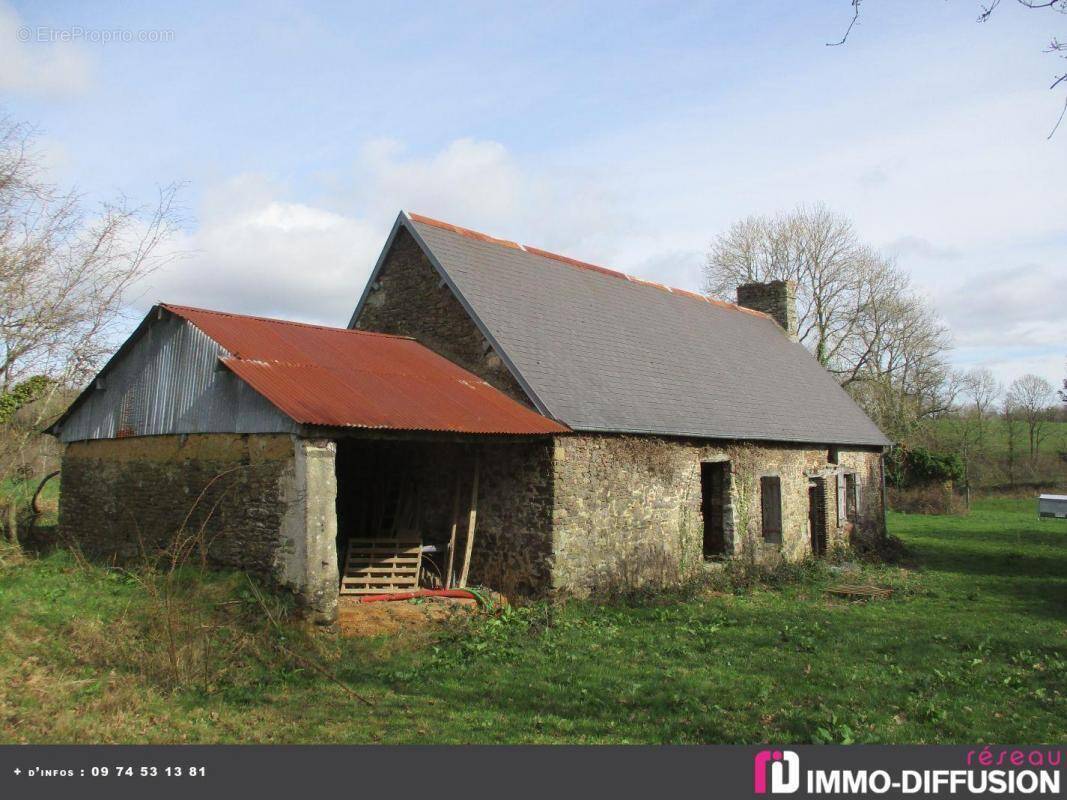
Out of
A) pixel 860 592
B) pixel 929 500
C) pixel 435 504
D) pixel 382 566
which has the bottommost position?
pixel 860 592

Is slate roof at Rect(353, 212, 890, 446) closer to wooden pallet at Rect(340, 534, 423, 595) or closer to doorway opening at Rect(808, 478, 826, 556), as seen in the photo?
doorway opening at Rect(808, 478, 826, 556)

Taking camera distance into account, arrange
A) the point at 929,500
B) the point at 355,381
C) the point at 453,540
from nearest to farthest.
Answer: the point at 355,381
the point at 453,540
the point at 929,500

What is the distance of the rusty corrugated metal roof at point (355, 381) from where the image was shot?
9195 millimetres

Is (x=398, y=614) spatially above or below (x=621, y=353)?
below

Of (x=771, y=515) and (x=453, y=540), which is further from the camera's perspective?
(x=771, y=515)

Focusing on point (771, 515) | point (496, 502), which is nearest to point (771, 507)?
point (771, 515)

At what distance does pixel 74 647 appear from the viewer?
741 cm

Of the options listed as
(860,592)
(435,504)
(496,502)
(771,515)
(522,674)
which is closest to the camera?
(522,674)

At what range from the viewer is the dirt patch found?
881 centimetres

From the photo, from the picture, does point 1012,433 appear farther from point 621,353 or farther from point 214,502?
point 214,502

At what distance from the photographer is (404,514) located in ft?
39.8

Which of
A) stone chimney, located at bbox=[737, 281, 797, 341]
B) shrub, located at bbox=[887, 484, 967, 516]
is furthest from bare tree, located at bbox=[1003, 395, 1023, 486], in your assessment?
stone chimney, located at bbox=[737, 281, 797, 341]

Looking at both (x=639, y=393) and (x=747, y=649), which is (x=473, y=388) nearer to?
(x=639, y=393)

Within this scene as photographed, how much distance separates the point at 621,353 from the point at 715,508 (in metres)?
3.45
